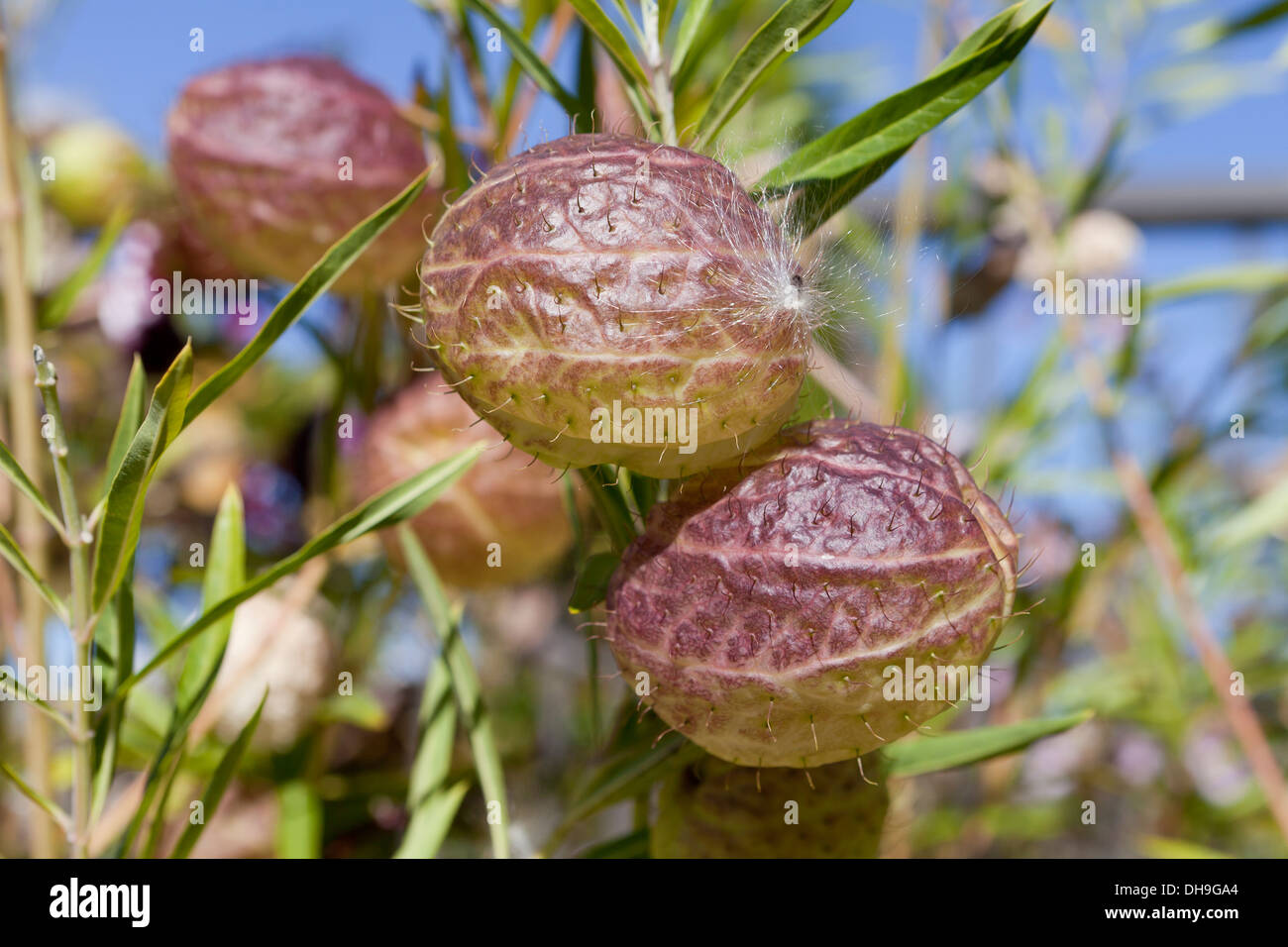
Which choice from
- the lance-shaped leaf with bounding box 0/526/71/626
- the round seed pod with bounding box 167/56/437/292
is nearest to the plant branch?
the round seed pod with bounding box 167/56/437/292

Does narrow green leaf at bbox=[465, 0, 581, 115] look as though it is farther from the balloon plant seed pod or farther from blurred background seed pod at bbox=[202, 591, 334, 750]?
blurred background seed pod at bbox=[202, 591, 334, 750]

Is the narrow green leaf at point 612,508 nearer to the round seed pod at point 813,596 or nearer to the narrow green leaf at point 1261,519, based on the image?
the round seed pod at point 813,596

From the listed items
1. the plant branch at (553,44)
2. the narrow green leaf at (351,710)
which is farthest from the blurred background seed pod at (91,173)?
the narrow green leaf at (351,710)

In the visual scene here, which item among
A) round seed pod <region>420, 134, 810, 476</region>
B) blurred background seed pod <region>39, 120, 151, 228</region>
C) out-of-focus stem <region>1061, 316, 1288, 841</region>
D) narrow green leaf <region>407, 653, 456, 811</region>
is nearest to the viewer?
round seed pod <region>420, 134, 810, 476</region>

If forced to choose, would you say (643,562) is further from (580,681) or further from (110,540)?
(580,681)
